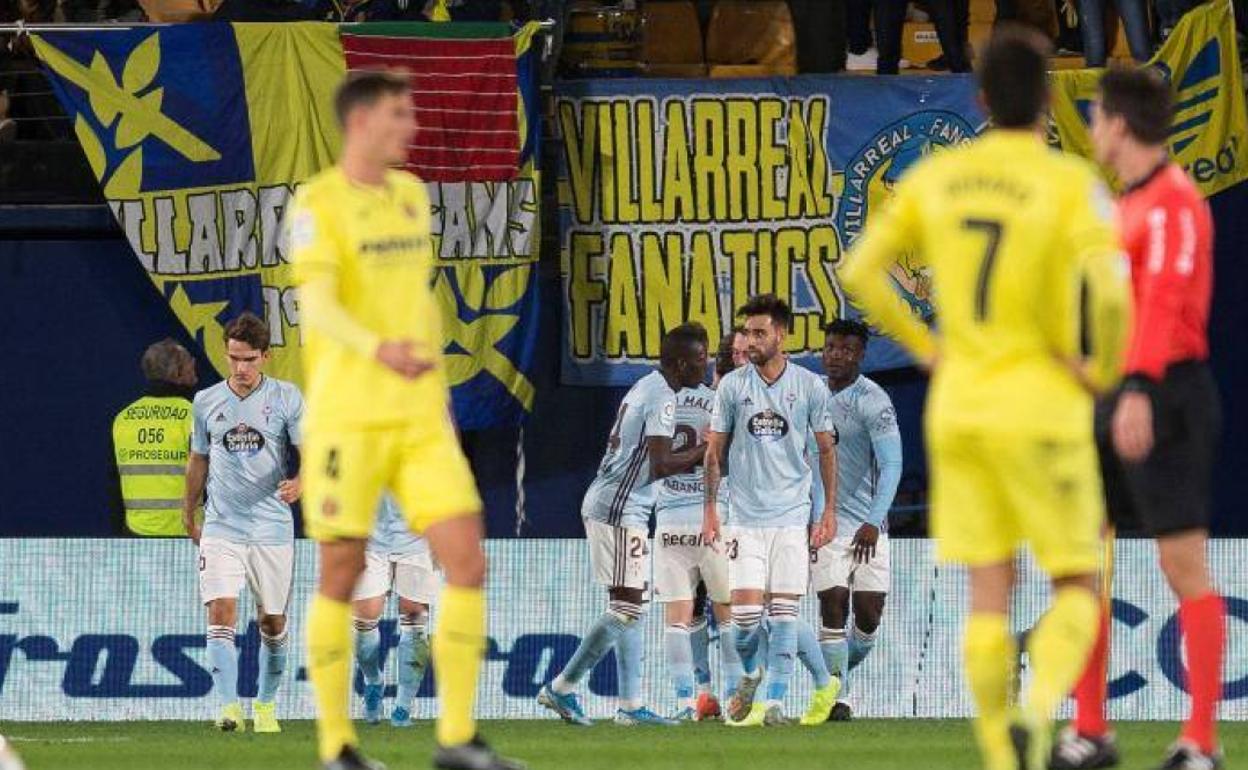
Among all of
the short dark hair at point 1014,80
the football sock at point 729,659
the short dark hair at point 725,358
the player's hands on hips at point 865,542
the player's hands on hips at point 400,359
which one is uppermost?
the short dark hair at point 1014,80

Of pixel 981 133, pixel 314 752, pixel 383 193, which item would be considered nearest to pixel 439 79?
pixel 981 133

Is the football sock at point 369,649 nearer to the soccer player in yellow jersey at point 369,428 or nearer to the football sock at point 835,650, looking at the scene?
the football sock at point 835,650

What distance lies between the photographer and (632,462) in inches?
592

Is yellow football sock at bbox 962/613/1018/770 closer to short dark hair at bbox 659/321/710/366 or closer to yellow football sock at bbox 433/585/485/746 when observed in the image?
yellow football sock at bbox 433/585/485/746

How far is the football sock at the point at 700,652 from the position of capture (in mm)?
15453

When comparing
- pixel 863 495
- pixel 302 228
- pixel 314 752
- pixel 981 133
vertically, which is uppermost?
pixel 981 133

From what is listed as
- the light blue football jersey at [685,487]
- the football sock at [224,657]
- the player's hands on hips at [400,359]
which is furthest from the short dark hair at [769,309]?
the player's hands on hips at [400,359]

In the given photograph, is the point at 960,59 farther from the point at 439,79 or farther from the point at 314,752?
the point at 314,752

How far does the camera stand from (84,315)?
18609mm

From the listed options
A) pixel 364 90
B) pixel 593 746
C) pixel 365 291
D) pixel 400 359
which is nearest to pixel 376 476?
pixel 400 359

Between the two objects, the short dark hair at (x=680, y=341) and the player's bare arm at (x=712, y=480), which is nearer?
the player's bare arm at (x=712, y=480)

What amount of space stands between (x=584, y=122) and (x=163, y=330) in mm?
3287

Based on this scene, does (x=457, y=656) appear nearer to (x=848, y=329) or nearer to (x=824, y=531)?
(x=824, y=531)

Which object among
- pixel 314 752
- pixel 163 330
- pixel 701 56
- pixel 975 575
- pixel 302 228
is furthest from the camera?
pixel 701 56
